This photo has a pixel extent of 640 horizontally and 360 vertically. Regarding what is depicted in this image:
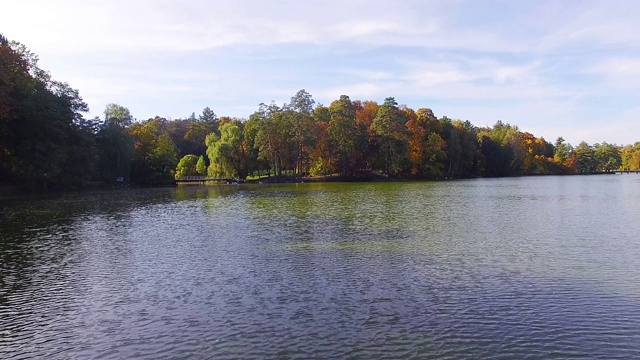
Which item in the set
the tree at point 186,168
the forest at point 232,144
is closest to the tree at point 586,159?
the forest at point 232,144

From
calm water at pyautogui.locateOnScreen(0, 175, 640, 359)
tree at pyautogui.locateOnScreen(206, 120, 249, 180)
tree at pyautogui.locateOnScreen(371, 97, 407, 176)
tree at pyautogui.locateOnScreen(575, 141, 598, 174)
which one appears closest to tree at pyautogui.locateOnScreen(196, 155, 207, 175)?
tree at pyautogui.locateOnScreen(206, 120, 249, 180)

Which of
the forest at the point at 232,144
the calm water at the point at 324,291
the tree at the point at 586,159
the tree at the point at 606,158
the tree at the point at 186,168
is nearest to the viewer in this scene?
the calm water at the point at 324,291

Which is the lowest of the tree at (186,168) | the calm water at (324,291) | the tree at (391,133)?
the calm water at (324,291)

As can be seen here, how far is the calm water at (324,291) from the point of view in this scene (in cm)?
1024

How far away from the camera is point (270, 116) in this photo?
317 feet

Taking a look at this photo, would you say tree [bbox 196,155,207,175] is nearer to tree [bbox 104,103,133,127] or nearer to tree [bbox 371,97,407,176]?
tree [bbox 104,103,133,127]

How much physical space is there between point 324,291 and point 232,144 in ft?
276

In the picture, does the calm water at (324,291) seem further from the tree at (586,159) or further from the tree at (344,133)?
the tree at (586,159)

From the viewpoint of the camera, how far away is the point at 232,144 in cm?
9588

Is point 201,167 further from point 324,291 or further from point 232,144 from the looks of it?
point 324,291

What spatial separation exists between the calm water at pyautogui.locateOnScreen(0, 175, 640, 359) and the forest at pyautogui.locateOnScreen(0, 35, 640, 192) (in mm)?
34529

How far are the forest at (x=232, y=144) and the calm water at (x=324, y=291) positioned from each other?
34529 millimetres

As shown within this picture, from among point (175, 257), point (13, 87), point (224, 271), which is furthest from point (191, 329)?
point (13, 87)

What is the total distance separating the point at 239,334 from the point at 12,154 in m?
59.1
